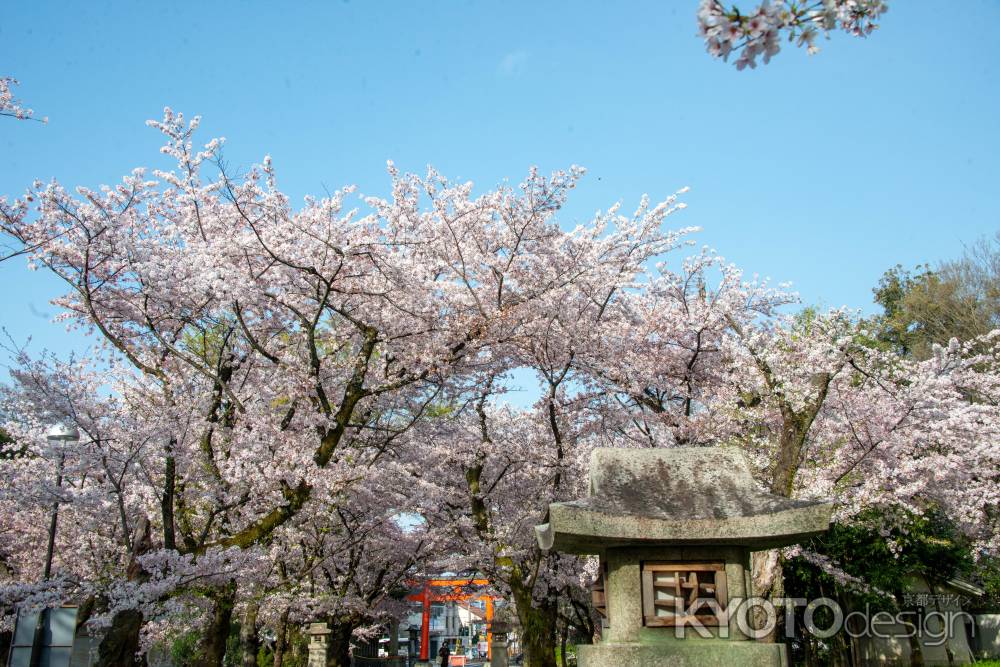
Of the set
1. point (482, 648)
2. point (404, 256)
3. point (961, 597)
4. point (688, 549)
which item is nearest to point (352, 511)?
point (404, 256)

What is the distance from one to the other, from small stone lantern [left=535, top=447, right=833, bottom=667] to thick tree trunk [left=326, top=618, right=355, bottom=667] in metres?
15.1

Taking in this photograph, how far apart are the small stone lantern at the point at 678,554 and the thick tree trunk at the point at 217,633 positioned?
8161 mm

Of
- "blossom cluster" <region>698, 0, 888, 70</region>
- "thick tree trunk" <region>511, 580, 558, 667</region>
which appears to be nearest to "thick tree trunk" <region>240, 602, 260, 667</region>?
"thick tree trunk" <region>511, 580, 558, 667</region>

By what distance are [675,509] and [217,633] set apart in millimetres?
10193

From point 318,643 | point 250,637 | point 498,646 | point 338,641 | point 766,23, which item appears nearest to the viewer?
A: point 766,23

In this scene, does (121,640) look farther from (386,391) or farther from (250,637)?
(250,637)

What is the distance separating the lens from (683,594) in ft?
23.1

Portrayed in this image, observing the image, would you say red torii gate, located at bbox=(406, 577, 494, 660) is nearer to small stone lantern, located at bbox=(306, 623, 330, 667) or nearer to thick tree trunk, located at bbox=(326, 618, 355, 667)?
thick tree trunk, located at bbox=(326, 618, 355, 667)

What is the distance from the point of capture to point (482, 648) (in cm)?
6053

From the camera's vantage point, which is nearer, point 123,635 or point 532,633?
point 123,635

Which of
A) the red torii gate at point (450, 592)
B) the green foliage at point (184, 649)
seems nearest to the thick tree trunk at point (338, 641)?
the red torii gate at point (450, 592)

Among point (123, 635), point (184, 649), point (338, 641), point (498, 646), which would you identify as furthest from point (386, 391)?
point (184, 649)

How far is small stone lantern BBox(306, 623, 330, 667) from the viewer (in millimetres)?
19297

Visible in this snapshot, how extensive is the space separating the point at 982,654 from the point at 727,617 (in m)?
24.5
